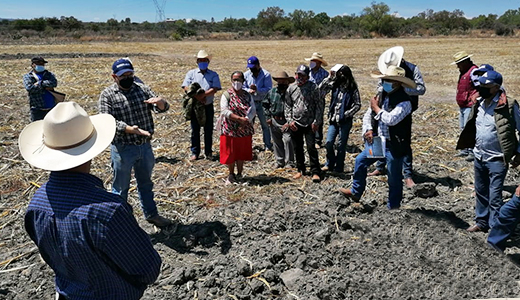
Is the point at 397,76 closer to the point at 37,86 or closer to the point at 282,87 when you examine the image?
the point at 282,87

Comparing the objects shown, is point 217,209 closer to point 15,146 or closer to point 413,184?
point 413,184

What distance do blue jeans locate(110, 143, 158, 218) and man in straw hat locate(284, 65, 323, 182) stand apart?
8.59ft

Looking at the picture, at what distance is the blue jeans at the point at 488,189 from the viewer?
4.99 metres

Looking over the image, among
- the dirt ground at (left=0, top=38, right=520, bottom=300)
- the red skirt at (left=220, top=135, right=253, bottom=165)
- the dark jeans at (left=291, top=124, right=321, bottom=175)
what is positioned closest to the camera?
the dirt ground at (left=0, top=38, right=520, bottom=300)

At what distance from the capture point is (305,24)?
72938 mm

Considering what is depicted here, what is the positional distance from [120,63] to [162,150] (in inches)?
170

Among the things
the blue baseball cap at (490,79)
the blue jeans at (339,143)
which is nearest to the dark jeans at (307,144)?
the blue jeans at (339,143)

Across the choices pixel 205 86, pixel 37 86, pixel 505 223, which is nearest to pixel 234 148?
pixel 205 86

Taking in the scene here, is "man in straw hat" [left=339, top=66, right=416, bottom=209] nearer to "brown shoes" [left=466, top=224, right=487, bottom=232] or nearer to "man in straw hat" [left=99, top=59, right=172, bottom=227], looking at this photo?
"brown shoes" [left=466, top=224, right=487, bottom=232]

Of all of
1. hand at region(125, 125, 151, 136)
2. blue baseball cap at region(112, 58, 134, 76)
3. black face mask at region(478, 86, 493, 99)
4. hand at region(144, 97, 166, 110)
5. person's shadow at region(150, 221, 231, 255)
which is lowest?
person's shadow at region(150, 221, 231, 255)

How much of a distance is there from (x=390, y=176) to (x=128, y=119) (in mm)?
3234

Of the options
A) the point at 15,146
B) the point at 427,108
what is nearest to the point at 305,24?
the point at 427,108

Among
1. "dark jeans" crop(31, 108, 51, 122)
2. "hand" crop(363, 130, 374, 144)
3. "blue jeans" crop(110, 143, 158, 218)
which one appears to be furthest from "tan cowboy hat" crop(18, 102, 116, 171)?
"dark jeans" crop(31, 108, 51, 122)

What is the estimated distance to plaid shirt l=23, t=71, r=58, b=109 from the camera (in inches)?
333
